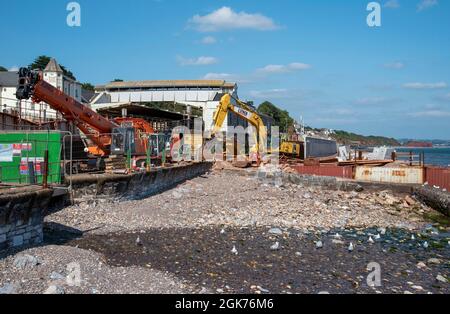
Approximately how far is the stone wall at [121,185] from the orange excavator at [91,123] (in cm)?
134

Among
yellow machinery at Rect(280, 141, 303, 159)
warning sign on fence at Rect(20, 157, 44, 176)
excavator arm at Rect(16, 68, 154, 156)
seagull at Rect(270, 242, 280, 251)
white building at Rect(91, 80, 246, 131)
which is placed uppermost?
white building at Rect(91, 80, 246, 131)

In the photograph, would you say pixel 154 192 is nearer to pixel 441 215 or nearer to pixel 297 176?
pixel 297 176

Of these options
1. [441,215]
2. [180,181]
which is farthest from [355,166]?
[180,181]

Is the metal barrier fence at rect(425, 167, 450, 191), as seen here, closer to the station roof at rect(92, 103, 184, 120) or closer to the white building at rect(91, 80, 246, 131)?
the station roof at rect(92, 103, 184, 120)

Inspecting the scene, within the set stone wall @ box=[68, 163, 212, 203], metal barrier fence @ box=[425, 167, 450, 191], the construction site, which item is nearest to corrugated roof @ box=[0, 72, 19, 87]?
the construction site

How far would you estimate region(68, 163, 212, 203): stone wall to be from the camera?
44.8 feet

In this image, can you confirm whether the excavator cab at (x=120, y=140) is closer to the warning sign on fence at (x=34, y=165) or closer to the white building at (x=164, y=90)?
the warning sign on fence at (x=34, y=165)

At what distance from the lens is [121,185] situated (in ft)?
48.6

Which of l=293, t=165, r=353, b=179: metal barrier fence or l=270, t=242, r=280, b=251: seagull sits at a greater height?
l=293, t=165, r=353, b=179: metal barrier fence

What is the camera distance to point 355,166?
2678 centimetres

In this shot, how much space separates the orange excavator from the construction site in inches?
2.2

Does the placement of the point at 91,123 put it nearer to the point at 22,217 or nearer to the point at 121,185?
the point at 121,185

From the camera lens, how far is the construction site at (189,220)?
805 cm

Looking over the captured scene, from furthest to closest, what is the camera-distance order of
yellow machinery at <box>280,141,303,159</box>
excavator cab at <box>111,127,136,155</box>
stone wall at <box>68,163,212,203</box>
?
1. yellow machinery at <box>280,141,303,159</box>
2. excavator cab at <box>111,127,136,155</box>
3. stone wall at <box>68,163,212,203</box>
